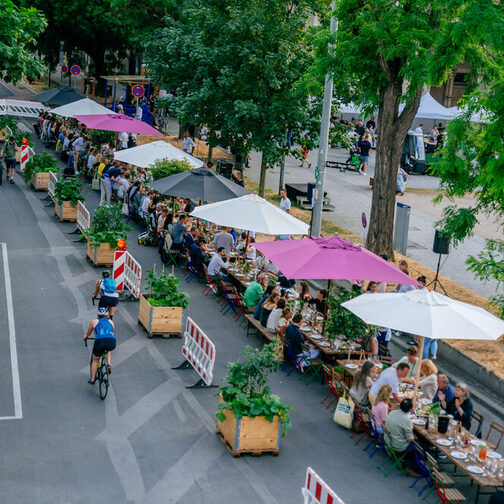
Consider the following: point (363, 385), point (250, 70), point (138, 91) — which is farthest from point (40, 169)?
point (363, 385)

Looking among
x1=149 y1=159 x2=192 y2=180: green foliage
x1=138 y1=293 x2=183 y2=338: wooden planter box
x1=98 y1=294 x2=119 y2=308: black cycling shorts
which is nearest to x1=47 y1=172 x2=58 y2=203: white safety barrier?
x1=149 y1=159 x2=192 y2=180: green foliage

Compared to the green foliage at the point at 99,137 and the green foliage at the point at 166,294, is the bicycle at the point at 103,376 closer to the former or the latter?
the green foliage at the point at 166,294

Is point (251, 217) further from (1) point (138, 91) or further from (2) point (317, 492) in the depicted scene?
(1) point (138, 91)

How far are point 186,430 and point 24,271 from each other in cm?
980

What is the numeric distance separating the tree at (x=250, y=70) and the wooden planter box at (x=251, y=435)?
46.2 ft

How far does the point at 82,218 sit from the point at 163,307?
8647 mm

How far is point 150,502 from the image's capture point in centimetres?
1082

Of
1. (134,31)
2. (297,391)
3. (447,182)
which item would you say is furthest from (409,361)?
(134,31)

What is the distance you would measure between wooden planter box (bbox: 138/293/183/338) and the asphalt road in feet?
0.76

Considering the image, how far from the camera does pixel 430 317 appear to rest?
12750mm

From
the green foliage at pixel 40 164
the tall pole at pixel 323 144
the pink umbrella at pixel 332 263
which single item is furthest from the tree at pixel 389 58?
the green foliage at pixel 40 164

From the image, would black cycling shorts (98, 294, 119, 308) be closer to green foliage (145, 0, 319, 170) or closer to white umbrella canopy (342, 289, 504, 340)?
white umbrella canopy (342, 289, 504, 340)

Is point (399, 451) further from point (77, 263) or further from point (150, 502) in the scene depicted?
point (77, 263)

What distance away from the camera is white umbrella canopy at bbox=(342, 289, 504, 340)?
41.2 feet
